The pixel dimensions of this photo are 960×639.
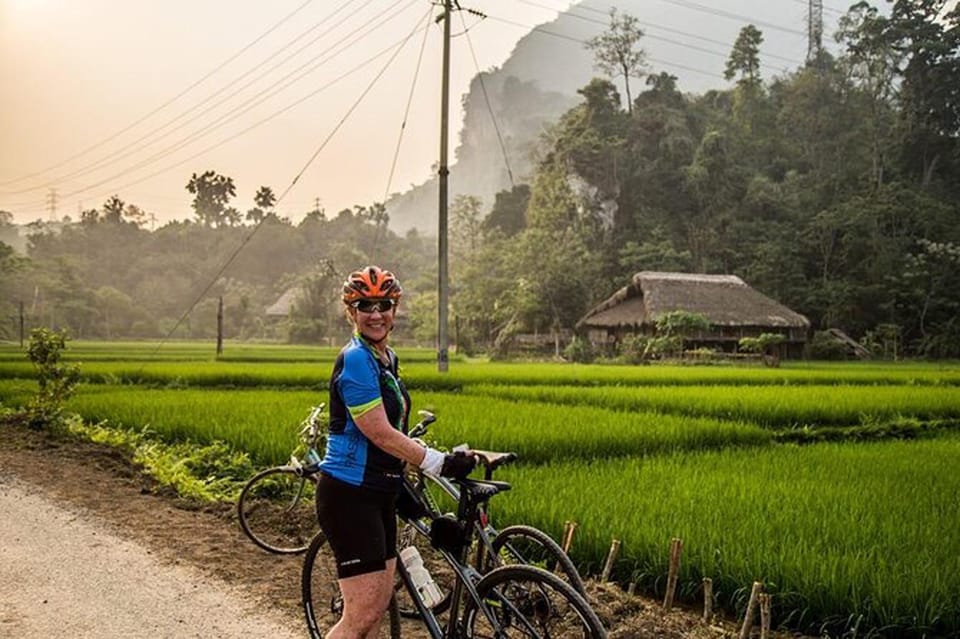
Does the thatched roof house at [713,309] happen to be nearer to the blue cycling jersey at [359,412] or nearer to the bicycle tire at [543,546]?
the bicycle tire at [543,546]

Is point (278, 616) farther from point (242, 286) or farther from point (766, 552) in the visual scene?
point (242, 286)

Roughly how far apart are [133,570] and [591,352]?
2964 centimetres

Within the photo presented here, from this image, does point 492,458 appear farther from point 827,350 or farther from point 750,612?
point 827,350

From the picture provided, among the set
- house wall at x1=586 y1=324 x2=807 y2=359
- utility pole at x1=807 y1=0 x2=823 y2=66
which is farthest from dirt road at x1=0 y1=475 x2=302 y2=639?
utility pole at x1=807 y1=0 x2=823 y2=66

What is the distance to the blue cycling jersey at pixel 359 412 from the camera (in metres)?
2.56

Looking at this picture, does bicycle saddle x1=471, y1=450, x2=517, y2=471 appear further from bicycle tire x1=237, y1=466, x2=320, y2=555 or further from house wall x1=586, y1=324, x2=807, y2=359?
house wall x1=586, y1=324, x2=807, y2=359

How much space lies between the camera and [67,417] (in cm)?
1134

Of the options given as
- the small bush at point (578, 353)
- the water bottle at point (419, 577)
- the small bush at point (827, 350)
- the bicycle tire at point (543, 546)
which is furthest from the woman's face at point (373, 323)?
the small bush at point (827, 350)

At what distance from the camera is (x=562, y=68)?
18638 cm

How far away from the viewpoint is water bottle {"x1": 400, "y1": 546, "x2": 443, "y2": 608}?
292 cm

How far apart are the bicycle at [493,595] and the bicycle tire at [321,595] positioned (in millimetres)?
45

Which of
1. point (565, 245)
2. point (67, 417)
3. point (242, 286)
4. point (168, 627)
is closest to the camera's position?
point (168, 627)

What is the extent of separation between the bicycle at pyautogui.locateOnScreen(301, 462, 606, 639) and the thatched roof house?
95.3 ft

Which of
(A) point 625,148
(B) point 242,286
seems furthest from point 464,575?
(B) point 242,286
